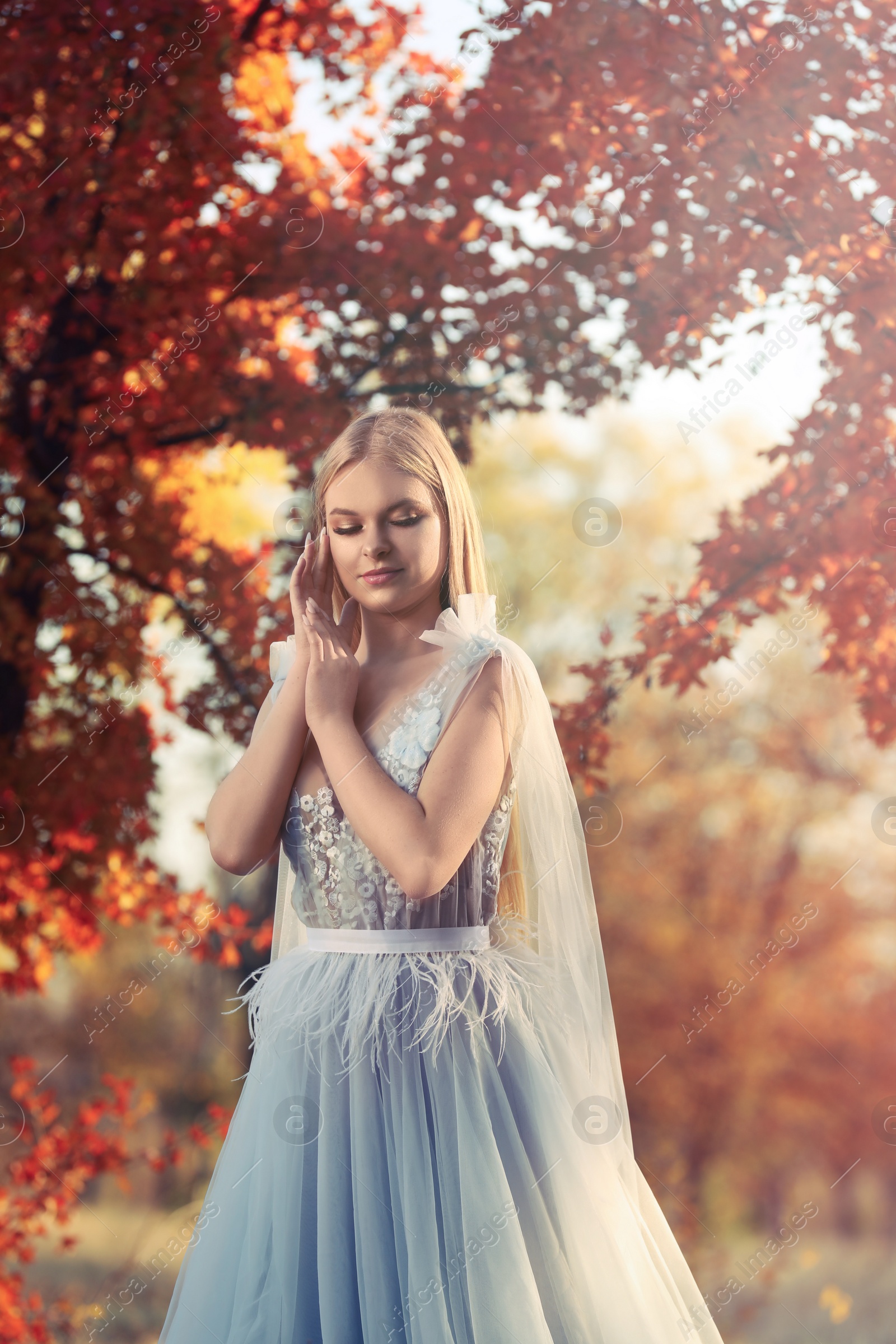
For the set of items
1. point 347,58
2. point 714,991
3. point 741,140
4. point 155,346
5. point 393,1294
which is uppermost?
point 347,58

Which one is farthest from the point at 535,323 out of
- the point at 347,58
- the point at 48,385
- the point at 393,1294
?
the point at 393,1294

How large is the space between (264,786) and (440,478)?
0.52 m

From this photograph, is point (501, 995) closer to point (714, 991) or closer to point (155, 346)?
point (155, 346)

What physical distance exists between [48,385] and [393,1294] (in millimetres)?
2529

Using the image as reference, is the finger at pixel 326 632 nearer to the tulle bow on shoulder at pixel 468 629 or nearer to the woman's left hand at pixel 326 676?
the woman's left hand at pixel 326 676

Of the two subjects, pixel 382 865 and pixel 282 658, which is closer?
pixel 382 865

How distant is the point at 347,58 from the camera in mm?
3008

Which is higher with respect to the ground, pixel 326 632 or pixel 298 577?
pixel 298 577

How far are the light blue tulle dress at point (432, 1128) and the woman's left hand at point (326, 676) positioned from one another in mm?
91

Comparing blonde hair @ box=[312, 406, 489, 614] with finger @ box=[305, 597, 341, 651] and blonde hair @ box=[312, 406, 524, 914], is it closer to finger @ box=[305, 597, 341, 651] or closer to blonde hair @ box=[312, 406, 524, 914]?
blonde hair @ box=[312, 406, 524, 914]

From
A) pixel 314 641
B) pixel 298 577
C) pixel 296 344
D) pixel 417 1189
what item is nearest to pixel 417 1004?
pixel 417 1189

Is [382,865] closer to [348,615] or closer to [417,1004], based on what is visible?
[417,1004]

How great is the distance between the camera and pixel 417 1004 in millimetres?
1386

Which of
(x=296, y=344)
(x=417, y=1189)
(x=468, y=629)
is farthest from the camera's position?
(x=296, y=344)
